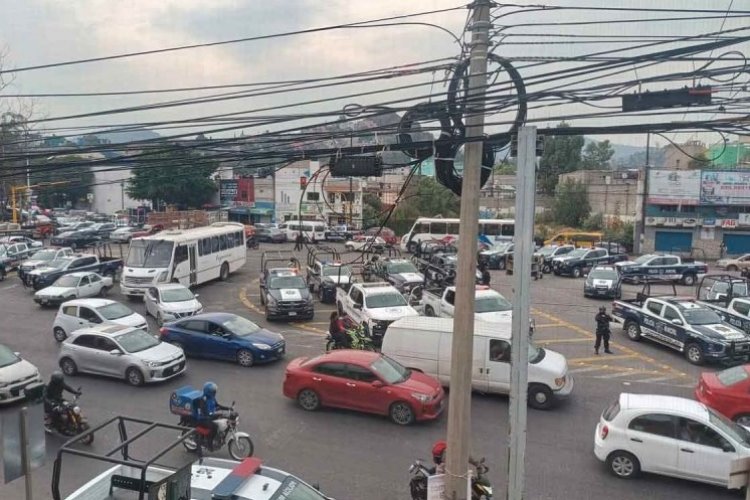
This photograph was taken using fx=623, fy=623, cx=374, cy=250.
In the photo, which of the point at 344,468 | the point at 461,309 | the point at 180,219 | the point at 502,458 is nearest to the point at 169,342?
the point at 344,468

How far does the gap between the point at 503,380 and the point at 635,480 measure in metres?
3.69

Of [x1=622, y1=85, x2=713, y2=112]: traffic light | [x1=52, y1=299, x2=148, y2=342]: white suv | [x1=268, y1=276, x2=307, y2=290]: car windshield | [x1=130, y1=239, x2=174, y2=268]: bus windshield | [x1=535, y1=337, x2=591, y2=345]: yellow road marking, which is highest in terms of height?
[x1=622, y1=85, x2=713, y2=112]: traffic light

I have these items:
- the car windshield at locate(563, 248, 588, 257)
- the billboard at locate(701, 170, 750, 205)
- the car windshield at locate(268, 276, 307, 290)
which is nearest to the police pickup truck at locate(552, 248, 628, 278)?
the car windshield at locate(563, 248, 588, 257)

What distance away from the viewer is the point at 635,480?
9.70 meters

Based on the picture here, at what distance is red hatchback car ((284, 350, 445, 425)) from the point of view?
11.8m

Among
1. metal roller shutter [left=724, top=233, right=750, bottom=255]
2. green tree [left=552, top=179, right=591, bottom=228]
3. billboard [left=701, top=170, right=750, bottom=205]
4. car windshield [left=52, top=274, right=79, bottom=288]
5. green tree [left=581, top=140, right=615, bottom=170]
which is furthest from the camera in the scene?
green tree [left=581, top=140, right=615, bottom=170]

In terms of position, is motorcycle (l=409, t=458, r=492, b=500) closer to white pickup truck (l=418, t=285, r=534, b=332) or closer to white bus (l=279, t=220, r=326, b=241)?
white pickup truck (l=418, t=285, r=534, b=332)

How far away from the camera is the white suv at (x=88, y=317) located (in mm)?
17547

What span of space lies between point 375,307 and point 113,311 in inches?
299

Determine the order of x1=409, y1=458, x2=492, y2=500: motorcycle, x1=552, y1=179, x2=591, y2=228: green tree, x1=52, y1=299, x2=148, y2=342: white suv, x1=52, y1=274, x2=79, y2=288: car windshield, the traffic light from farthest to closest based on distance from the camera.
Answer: x1=552, y1=179, x2=591, y2=228: green tree
x1=52, y1=274, x2=79, y2=288: car windshield
x1=52, y1=299, x2=148, y2=342: white suv
x1=409, y1=458, x2=492, y2=500: motorcycle
the traffic light

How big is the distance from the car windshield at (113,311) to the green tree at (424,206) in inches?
1466

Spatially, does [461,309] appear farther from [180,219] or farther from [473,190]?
[180,219]

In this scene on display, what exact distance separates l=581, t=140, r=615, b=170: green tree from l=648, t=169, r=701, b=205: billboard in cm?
3735

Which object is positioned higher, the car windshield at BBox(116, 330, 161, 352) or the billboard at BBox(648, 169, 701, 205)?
the billboard at BBox(648, 169, 701, 205)
